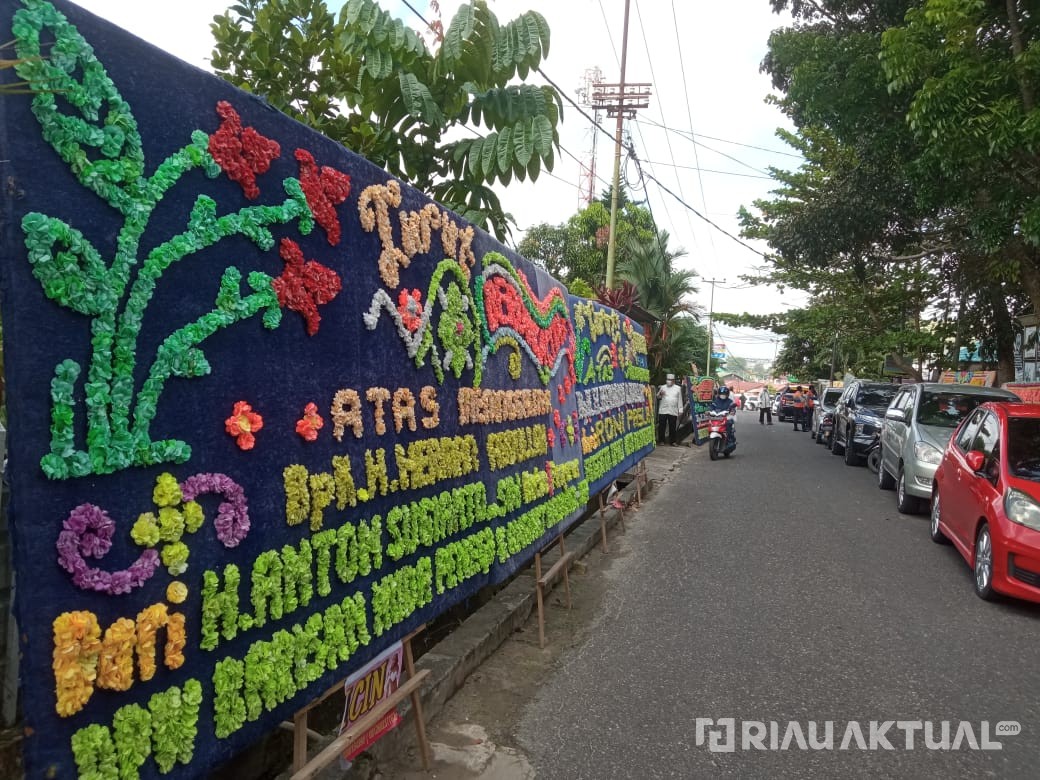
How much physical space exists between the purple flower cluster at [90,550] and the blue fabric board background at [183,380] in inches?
0.8

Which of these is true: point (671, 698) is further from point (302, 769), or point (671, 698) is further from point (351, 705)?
point (302, 769)

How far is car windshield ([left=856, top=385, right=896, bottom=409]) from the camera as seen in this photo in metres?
15.5

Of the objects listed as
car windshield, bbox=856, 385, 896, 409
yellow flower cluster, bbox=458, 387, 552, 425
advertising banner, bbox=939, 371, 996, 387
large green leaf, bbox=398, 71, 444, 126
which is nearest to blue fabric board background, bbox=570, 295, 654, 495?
yellow flower cluster, bbox=458, 387, 552, 425

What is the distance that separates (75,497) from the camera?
1.68 meters

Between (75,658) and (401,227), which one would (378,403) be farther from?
(75,658)

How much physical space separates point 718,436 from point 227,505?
14260 mm

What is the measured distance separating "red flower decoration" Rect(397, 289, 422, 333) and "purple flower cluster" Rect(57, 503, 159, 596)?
159 cm

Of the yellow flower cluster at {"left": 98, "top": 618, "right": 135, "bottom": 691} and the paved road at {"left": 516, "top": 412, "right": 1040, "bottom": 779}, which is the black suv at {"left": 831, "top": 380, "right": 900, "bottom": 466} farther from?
the yellow flower cluster at {"left": 98, "top": 618, "right": 135, "bottom": 691}

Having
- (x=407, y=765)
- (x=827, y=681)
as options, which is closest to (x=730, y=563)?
(x=827, y=681)

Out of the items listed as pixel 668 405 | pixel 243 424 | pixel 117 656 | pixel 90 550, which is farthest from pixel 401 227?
pixel 668 405

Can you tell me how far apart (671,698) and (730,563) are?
3.09m

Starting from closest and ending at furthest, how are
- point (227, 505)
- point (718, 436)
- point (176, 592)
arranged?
1. point (176, 592)
2. point (227, 505)
3. point (718, 436)

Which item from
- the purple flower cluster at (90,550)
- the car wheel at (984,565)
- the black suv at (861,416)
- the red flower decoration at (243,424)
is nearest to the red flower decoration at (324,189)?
the red flower decoration at (243,424)

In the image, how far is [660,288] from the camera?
1911 cm
